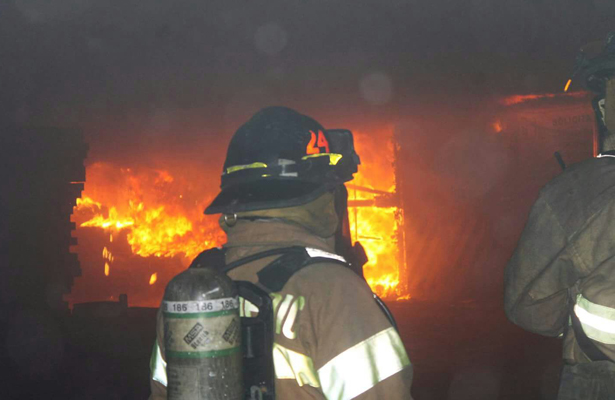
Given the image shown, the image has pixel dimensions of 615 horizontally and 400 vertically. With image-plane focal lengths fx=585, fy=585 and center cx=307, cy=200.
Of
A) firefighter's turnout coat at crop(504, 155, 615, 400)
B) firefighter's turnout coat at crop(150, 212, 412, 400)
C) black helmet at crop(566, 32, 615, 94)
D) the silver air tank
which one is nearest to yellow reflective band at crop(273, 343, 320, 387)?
firefighter's turnout coat at crop(150, 212, 412, 400)

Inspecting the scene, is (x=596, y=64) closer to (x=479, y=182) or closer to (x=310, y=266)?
(x=310, y=266)

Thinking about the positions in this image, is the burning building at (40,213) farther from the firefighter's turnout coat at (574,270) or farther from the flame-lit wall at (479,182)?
the firefighter's turnout coat at (574,270)

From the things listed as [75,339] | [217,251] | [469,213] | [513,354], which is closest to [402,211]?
[469,213]

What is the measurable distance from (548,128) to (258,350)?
14.1 metres

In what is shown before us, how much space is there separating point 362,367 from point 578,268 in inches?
41.8

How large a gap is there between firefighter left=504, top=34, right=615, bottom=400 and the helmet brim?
89 cm

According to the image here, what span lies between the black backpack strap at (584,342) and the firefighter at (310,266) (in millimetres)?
876

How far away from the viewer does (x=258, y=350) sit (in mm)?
1644

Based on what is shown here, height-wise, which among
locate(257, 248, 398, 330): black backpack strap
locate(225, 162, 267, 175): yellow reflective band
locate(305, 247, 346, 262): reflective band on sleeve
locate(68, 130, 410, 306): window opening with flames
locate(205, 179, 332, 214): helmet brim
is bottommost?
locate(68, 130, 410, 306): window opening with flames

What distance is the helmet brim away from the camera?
1.78m

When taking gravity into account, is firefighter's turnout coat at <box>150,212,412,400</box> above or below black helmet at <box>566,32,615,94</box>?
below

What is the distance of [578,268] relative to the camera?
2123 mm

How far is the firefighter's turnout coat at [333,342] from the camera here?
151 centimetres

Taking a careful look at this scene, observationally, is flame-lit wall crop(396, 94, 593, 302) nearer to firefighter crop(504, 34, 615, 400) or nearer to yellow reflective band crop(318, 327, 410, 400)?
firefighter crop(504, 34, 615, 400)
